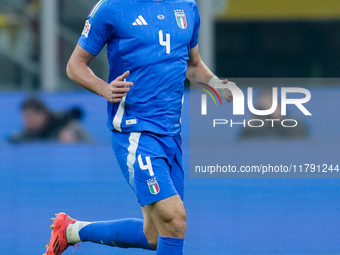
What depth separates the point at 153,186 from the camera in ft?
11.6

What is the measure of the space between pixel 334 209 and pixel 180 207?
8.52 ft

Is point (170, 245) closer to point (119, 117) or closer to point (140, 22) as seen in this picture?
point (119, 117)

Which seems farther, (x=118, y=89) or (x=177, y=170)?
(x=177, y=170)

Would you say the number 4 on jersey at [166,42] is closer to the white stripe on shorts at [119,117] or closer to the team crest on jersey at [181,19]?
the team crest on jersey at [181,19]

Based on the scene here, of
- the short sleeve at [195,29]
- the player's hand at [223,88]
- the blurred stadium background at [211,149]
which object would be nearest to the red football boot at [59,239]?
the blurred stadium background at [211,149]

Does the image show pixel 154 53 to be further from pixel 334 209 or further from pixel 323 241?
pixel 334 209

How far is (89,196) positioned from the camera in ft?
21.0

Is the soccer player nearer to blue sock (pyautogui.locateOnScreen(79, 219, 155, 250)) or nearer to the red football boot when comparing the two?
blue sock (pyautogui.locateOnScreen(79, 219, 155, 250))

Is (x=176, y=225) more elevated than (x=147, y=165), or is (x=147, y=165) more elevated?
(x=147, y=165)

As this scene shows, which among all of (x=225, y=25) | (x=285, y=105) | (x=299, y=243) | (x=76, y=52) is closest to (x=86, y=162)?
(x=285, y=105)

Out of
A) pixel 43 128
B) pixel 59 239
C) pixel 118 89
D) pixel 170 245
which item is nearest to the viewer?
pixel 118 89

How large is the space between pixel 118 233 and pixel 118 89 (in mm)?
973

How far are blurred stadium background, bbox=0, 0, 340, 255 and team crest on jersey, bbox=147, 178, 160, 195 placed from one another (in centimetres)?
108

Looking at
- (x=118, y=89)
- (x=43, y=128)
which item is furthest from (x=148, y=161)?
(x=43, y=128)
